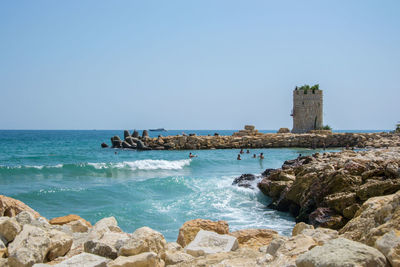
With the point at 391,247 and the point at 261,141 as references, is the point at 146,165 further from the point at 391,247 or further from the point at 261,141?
the point at 391,247

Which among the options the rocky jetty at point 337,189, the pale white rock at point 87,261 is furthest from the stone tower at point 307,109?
the pale white rock at point 87,261

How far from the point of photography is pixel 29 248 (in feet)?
12.5

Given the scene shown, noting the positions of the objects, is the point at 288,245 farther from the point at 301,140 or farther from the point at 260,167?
the point at 301,140

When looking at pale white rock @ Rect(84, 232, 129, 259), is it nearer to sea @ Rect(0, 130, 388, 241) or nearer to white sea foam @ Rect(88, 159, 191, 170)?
sea @ Rect(0, 130, 388, 241)

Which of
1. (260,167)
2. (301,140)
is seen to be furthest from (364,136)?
(260,167)

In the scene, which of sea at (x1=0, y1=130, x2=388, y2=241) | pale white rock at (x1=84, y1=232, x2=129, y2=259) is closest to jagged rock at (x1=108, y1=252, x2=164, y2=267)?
pale white rock at (x1=84, y1=232, x2=129, y2=259)

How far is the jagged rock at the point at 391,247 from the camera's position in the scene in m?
2.52

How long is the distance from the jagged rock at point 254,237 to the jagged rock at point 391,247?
7.94 feet

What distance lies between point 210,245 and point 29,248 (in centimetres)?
190

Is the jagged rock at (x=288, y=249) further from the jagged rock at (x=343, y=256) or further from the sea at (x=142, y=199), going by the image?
the sea at (x=142, y=199)

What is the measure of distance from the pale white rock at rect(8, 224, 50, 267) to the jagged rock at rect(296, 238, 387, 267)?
2.69 meters

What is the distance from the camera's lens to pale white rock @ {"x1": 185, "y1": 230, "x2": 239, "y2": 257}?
382 cm

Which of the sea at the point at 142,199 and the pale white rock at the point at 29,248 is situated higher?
the pale white rock at the point at 29,248

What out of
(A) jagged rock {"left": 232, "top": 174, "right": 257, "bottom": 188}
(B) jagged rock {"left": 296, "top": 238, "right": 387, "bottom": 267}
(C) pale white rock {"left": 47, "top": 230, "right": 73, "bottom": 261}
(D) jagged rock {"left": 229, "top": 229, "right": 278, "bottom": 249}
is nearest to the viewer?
(B) jagged rock {"left": 296, "top": 238, "right": 387, "bottom": 267}
